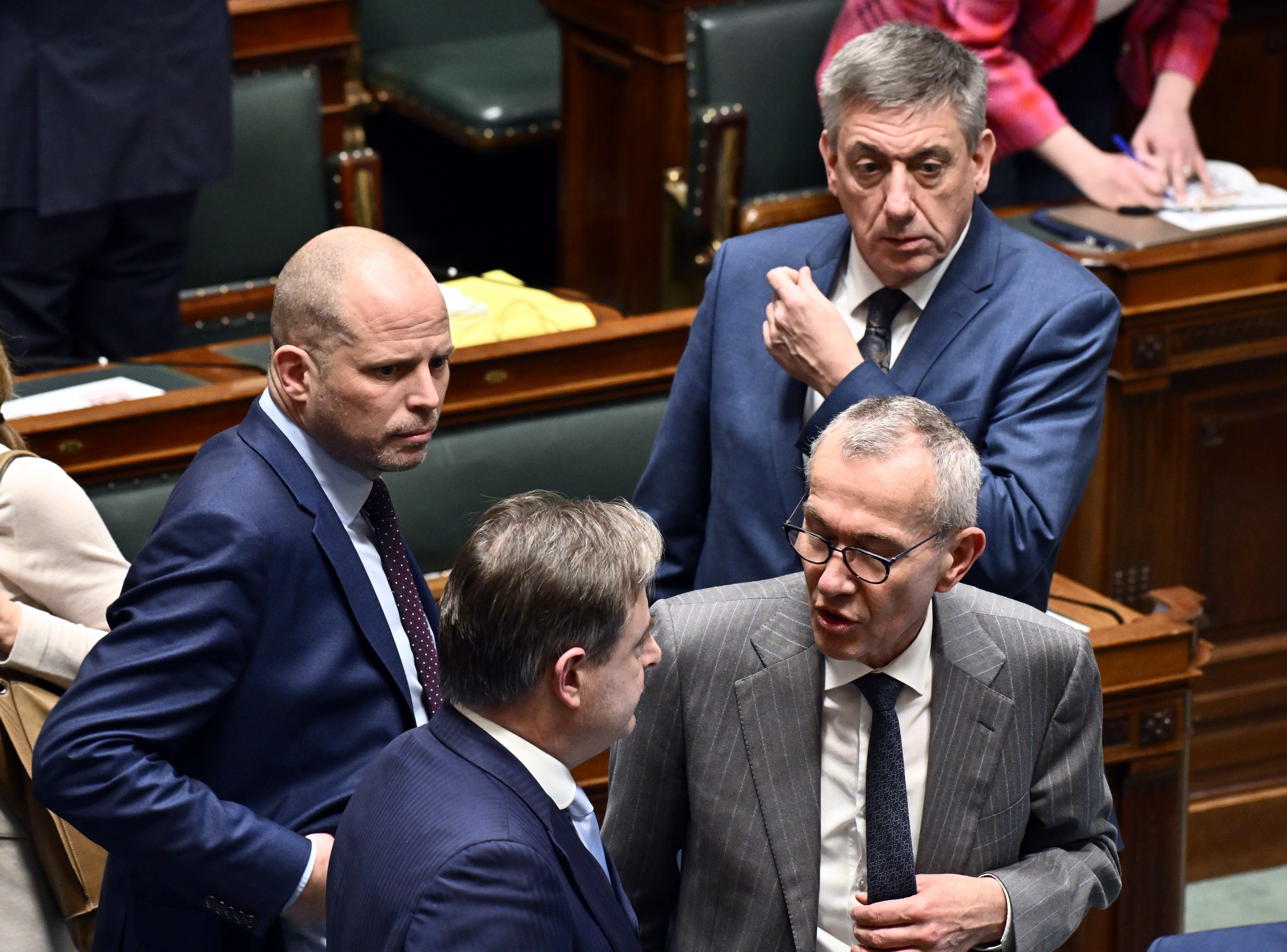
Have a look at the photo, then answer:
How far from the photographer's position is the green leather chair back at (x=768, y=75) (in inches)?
158

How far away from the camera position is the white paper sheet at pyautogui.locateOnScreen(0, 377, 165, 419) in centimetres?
282

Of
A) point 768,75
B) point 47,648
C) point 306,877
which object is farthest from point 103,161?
point 306,877

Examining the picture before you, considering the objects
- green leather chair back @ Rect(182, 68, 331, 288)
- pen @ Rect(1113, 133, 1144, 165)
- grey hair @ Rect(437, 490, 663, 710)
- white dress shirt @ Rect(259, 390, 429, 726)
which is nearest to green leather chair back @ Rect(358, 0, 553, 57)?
green leather chair back @ Rect(182, 68, 331, 288)

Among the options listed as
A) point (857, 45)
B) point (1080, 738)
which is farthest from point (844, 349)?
point (1080, 738)

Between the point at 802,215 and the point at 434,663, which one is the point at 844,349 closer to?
the point at 434,663

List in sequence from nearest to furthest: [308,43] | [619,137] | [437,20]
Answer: [619,137] → [308,43] → [437,20]

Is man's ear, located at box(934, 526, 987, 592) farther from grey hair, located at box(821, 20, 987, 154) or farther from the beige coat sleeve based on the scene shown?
the beige coat sleeve

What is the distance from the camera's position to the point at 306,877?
1.71m

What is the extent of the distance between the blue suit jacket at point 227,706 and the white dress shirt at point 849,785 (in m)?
0.43

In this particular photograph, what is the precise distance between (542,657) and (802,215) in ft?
8.78

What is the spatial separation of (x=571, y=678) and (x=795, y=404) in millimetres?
721

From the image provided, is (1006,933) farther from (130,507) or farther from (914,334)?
(130,507)

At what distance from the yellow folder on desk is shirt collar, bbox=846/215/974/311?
34.8 inches

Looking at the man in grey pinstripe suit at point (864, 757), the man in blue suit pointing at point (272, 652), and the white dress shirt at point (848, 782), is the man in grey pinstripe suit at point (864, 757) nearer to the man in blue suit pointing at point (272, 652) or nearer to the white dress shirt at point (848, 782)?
the white dress shirt at point (848, 782)
